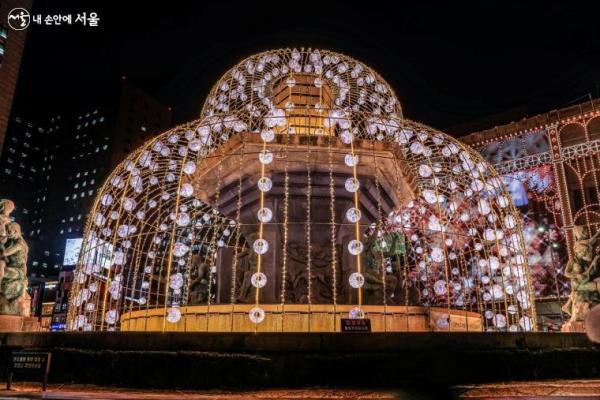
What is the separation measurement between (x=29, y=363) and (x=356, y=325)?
6.31m

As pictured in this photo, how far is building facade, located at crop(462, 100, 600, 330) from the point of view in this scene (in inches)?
1253

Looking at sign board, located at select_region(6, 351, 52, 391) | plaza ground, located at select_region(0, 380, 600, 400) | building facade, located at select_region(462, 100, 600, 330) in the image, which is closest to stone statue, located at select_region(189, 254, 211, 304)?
plaza ground, located at select_region(0, 380, 600, 400)

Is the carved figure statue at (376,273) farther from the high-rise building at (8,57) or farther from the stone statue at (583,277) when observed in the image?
the high-rise building at (8,57)

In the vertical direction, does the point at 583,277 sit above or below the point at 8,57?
below

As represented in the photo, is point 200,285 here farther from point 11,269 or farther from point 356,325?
point 356,325

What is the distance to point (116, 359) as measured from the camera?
29.3 ft

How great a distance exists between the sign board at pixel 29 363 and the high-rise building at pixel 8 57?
39808 millimetres

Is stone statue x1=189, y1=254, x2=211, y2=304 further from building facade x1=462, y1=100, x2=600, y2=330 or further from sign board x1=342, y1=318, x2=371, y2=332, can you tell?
building facade x1=462, y1=100, x2=600, y2=330

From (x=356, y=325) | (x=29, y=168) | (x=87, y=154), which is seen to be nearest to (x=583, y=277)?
(x=356, y=325)

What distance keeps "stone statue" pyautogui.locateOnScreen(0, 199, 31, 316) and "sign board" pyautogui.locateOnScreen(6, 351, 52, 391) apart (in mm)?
5252

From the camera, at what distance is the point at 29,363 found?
844 centimetres

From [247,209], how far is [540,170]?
1086 inches

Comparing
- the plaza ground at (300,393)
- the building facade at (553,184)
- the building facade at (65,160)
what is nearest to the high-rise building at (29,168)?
the building facade at (65,160)

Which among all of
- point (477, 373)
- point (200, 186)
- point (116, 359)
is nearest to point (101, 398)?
point (116, 359)
